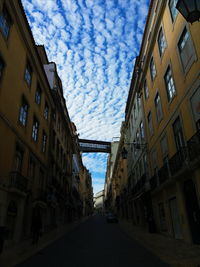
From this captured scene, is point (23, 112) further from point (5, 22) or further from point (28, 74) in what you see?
point (5, 22)

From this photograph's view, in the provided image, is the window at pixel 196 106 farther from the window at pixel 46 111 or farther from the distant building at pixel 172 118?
the window at pixel 46 111

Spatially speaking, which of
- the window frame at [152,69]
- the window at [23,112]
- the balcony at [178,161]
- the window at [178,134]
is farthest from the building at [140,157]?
the window at [23,112]

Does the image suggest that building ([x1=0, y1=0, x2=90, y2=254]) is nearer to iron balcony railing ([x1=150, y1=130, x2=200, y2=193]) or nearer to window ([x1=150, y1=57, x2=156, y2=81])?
iron balcony railing ([x1=150, y1=130, x2=200, y2=193])

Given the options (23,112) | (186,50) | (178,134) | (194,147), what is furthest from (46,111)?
(194,147)

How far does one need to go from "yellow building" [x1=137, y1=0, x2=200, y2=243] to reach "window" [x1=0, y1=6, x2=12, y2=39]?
1052 cm

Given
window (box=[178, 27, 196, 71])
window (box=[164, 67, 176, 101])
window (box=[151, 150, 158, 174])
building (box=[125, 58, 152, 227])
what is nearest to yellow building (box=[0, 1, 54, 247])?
building (box=[125, 58, 152, 227])

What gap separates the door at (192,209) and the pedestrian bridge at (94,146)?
59709mm

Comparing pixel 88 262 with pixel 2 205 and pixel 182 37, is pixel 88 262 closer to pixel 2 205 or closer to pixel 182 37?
pixel 2 205

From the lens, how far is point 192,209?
459 inches

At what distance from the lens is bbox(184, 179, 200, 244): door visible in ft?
36.1

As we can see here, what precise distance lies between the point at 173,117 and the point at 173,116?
63 mm

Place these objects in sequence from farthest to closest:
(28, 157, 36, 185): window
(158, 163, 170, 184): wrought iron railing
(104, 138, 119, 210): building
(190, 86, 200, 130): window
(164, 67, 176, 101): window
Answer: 1. (104, 138, 119, 210): building
2. (28, 157, 36, 185): window
3. (164, 67, 176, 101): window
4. (158, 163, 170, 184): wrought iron railing
5. (190, 86, 200, 130): window

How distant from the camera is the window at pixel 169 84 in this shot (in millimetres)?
14503

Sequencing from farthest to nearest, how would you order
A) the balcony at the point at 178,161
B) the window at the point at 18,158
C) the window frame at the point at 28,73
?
the window frame at the point at 28,73
the window at the point at 18,158
the balcony at the point at 178,161
